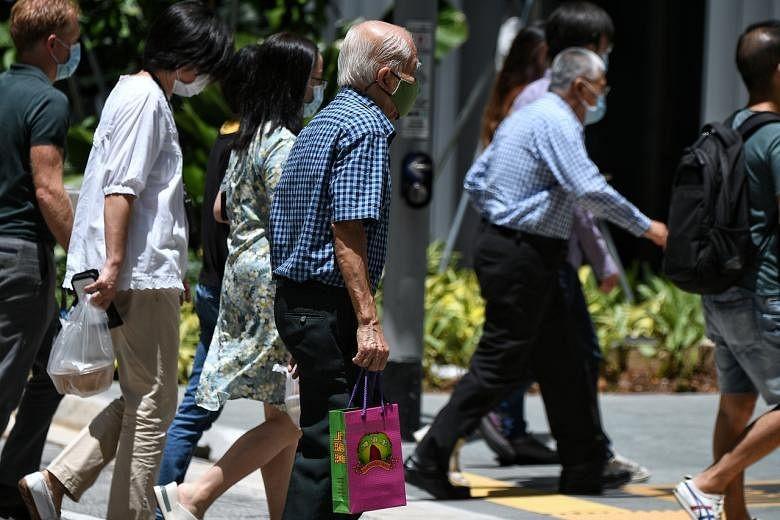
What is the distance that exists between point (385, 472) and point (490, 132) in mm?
3431

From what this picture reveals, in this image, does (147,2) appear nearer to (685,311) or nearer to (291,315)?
(685,311)

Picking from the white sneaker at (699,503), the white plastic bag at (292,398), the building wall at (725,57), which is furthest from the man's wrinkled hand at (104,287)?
the building wall at (725,57)

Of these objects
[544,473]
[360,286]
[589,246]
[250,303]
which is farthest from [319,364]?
[544,473]

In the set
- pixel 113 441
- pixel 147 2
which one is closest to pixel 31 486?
pixel 113 441

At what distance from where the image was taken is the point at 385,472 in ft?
14.4

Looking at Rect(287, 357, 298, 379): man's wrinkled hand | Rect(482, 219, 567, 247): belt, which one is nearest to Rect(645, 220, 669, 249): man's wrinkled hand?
Rect(482, 219, 567, 247): belt

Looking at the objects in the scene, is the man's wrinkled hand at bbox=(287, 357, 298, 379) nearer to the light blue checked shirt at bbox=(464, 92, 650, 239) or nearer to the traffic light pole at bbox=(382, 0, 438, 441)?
the light blue checked shirt at bbox=(464, 92, 650, 239)

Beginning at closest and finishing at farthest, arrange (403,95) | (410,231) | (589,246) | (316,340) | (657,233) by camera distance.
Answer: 1. (316,340)
2. (403,95)
3. (657,233)
4. (589,246)
5. (410,231)

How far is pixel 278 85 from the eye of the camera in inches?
213

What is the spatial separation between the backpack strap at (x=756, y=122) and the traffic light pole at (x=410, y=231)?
2.59 metres

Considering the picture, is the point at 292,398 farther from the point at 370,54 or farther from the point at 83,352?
the point at 370,54

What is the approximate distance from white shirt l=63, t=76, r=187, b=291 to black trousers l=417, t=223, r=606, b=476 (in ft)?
5.74

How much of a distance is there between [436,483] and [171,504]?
1.66m

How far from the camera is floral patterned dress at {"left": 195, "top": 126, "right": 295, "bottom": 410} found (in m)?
5.20
